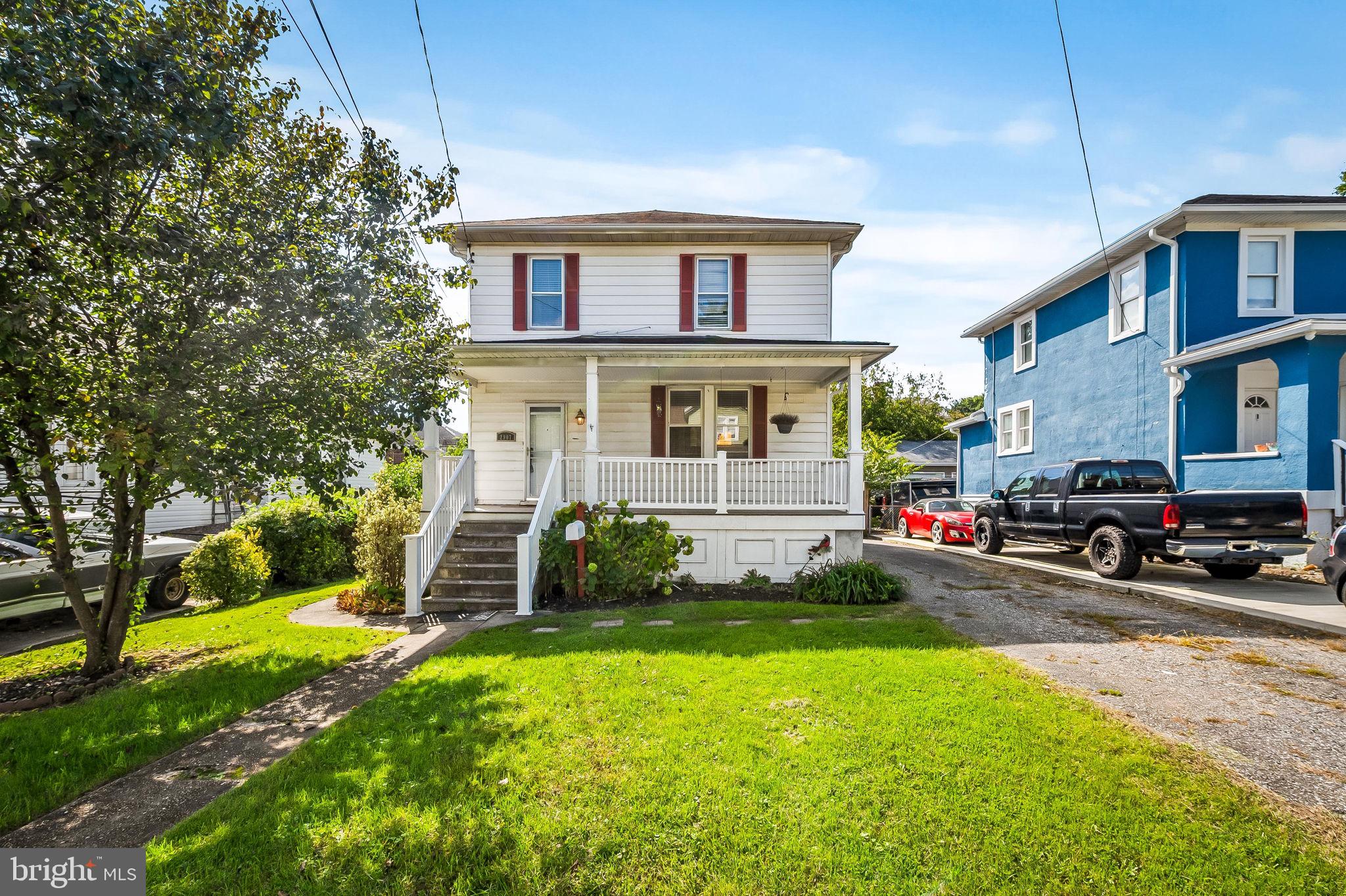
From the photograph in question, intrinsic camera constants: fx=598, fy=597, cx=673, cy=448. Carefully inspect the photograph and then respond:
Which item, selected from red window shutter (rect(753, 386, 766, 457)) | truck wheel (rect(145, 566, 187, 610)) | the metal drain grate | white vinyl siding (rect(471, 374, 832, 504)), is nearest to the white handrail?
the metal drain grate

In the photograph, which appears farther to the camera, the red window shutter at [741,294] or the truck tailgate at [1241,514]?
the red window shutter at [741,294]

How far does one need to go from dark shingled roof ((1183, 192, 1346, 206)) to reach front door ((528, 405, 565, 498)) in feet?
43.1

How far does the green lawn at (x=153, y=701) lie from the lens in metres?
3.57

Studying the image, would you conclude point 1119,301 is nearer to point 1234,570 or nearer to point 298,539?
point 1234,570

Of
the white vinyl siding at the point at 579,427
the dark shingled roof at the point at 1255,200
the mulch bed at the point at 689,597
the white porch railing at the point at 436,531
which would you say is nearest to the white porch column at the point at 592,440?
the mulch bed at the point at 689,597

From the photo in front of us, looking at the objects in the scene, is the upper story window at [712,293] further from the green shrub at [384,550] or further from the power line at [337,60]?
the green shrub at [384,550]

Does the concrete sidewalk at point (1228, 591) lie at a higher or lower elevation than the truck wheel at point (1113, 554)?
lower

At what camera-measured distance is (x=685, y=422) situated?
1212 centimetres

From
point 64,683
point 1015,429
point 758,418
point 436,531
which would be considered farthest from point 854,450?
point 1015,429

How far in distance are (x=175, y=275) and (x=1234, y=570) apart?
46.5ft

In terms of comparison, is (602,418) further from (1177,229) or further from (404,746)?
(1177,229)

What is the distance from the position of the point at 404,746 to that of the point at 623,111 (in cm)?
774

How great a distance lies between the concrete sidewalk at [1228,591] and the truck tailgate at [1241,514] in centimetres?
82

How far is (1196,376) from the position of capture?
1198 cm
